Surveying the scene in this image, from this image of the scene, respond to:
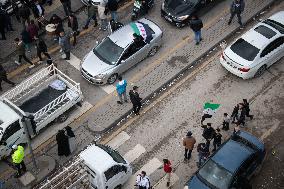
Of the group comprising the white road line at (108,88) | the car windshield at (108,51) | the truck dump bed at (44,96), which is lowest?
the white road line at (108,88)

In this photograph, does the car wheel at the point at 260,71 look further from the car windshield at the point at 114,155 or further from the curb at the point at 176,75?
the car windshield at the point at 114,155

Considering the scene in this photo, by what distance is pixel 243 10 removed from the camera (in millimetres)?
26141

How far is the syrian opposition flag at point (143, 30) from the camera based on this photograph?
79.4ft

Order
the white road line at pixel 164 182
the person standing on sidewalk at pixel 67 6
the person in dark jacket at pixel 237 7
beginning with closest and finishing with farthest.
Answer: the white road line at pixel 164 182 → the person in dark jacket at pixel 237 7 → the person standing on sidewalk at pixel 67 6

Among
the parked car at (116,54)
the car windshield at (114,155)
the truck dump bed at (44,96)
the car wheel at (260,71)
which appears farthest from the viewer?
the car wheel at (260,71)

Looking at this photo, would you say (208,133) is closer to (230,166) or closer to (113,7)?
(230,166)

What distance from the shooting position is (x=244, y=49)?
2345 cm

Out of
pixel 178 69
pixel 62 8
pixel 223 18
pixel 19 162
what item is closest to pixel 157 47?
pixel 178 69

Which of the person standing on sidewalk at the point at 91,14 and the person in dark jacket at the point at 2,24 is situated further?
the person standing on sidewalk at the point at 91,14

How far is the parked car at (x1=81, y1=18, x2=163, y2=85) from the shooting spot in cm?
2322

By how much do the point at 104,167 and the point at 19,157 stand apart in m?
3.30

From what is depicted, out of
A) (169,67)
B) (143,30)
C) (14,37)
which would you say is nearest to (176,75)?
(169,67)

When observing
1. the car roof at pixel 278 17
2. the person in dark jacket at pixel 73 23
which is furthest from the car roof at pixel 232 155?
the person in dark jacket at pixel 73 23

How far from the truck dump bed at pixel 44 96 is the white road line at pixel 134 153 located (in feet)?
10.7
